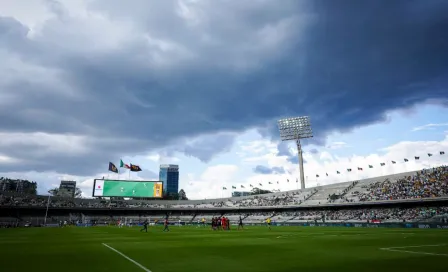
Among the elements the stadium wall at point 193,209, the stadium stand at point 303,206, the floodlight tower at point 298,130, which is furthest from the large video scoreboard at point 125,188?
the floodlight tower at point 298,130

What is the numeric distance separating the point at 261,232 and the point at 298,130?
225ft

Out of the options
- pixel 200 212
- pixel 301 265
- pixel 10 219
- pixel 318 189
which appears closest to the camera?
pixel 301 265

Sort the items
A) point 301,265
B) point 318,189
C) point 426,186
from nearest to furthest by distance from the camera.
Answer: point 301,265
point 426,186
point 318,189

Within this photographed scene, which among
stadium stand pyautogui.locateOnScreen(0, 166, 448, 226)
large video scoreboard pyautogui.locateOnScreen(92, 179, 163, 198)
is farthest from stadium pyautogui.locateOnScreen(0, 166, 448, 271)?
large video scoreboard pyautogui.locateOnScreen(92, 179, 163, 198)

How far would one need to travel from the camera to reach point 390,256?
13539 mm

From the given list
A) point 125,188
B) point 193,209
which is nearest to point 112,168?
point 125,188

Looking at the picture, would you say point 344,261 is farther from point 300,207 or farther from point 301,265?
point 300,207

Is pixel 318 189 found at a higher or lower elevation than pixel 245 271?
higher

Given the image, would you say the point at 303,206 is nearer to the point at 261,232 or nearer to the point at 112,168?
the point at 261,232

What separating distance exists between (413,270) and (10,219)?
107 meters

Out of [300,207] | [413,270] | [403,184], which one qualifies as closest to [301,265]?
[413,270]

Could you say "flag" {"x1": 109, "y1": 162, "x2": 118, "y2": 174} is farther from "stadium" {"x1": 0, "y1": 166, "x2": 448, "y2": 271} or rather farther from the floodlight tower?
the floodlight tower

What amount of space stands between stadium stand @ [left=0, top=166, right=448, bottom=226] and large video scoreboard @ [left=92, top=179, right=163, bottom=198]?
365 inches

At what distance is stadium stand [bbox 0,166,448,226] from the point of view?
65.4 m
